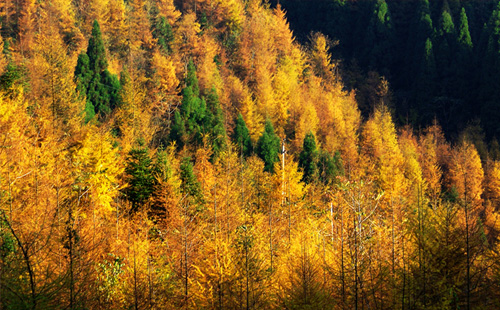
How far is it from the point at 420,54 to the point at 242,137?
56.7 m

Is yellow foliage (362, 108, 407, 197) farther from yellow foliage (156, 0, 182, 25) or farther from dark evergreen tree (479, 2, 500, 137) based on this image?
yellow foliage (156, 0, 182, 25)

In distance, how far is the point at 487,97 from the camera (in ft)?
282

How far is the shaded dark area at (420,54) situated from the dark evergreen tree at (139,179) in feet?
211

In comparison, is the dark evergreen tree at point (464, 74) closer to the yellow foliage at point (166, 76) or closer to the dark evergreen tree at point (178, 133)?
the yellow foliage at point (166, 76)

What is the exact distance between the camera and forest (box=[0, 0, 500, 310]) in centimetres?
1738

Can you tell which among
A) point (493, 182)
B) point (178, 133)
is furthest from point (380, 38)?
point (178, 133)

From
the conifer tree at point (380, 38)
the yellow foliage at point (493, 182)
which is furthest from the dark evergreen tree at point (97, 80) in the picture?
the conifer tree at point (380, 38)

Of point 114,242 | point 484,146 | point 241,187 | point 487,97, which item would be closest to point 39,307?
point 114,242

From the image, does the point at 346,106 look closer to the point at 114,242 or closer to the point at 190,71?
the point at 190,71

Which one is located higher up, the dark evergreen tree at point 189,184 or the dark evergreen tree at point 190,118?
the dark evergreen tree at point 190,118

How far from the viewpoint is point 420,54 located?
3964 inches

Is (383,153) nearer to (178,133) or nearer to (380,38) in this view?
(178,133)

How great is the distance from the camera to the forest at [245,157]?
1738 centimetres

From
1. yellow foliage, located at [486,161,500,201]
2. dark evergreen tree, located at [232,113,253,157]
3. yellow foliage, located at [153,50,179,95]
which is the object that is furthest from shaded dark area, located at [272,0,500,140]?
yellow foliage, located at [153,50,179,95]
